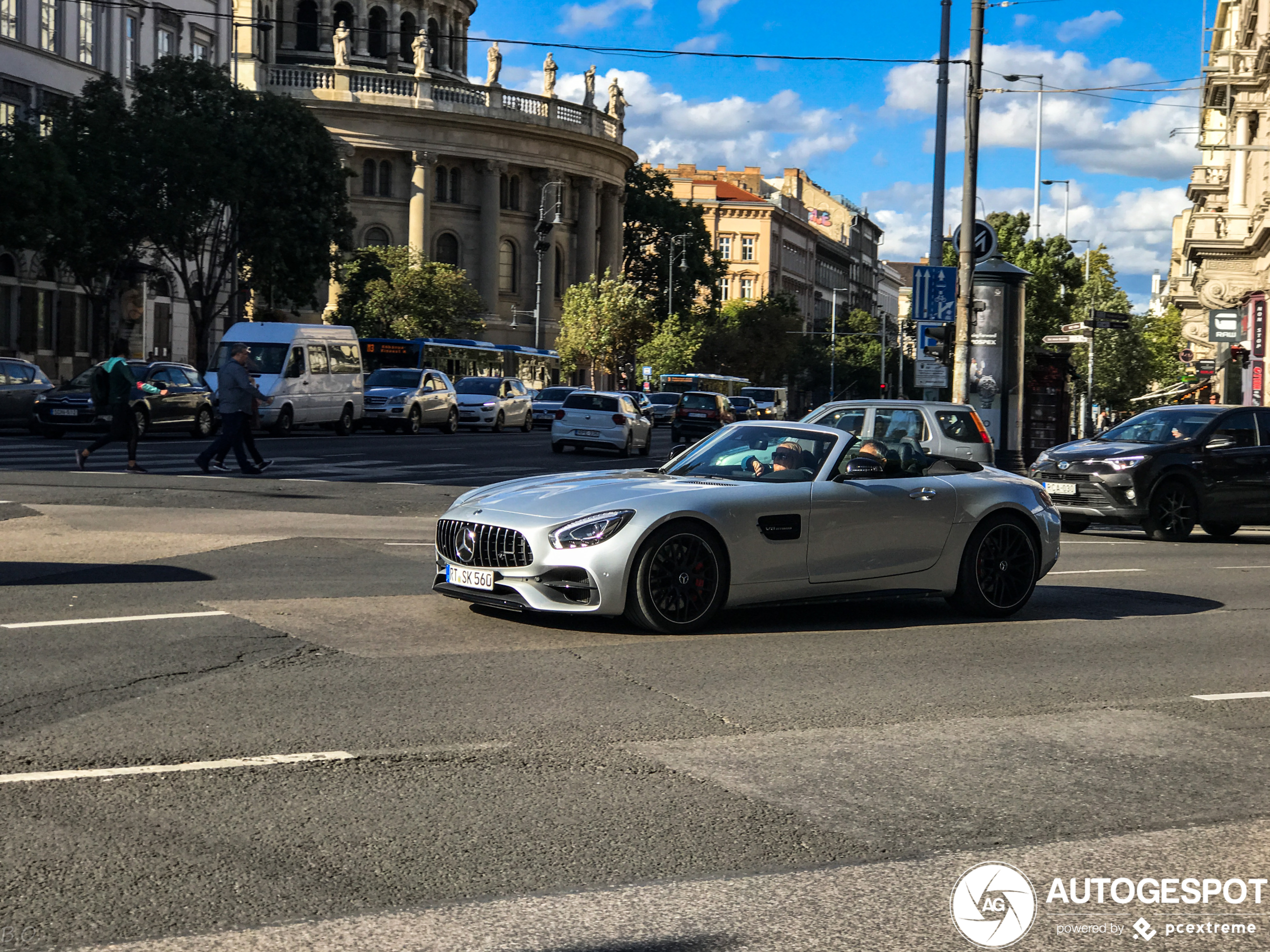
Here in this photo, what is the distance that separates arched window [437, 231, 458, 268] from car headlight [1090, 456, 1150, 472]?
245 feet

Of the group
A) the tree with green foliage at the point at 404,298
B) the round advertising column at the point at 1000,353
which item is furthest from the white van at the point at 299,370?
the tree with green foliage at the point at 404,298

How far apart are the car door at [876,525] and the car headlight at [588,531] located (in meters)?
1.43

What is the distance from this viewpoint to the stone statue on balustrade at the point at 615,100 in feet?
330

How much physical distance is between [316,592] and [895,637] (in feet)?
12.7

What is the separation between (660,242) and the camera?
110812 millimetres

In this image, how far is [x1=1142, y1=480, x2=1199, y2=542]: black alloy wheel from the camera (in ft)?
64.8

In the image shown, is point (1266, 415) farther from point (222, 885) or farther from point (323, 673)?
point (222, 885)

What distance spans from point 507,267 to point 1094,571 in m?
82.2

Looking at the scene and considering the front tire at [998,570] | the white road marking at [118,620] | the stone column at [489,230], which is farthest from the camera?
the stone column at [489,230]

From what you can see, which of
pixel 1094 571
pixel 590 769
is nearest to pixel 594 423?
pixel 1094 571

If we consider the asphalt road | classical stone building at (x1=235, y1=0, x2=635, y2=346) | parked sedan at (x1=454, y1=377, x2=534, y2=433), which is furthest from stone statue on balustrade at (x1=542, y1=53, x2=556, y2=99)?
the asphalt road

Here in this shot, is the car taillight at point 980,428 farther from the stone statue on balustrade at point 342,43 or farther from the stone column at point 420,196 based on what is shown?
the stone column at point 420,196

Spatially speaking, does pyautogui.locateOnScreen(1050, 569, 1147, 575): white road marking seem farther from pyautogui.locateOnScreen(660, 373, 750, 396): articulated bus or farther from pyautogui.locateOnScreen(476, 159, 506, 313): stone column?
pyautogui.locateOnScreen(476, 159, 506, 313): stone column

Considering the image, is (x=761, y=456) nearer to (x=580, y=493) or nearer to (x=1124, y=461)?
(x=580, y=493)
